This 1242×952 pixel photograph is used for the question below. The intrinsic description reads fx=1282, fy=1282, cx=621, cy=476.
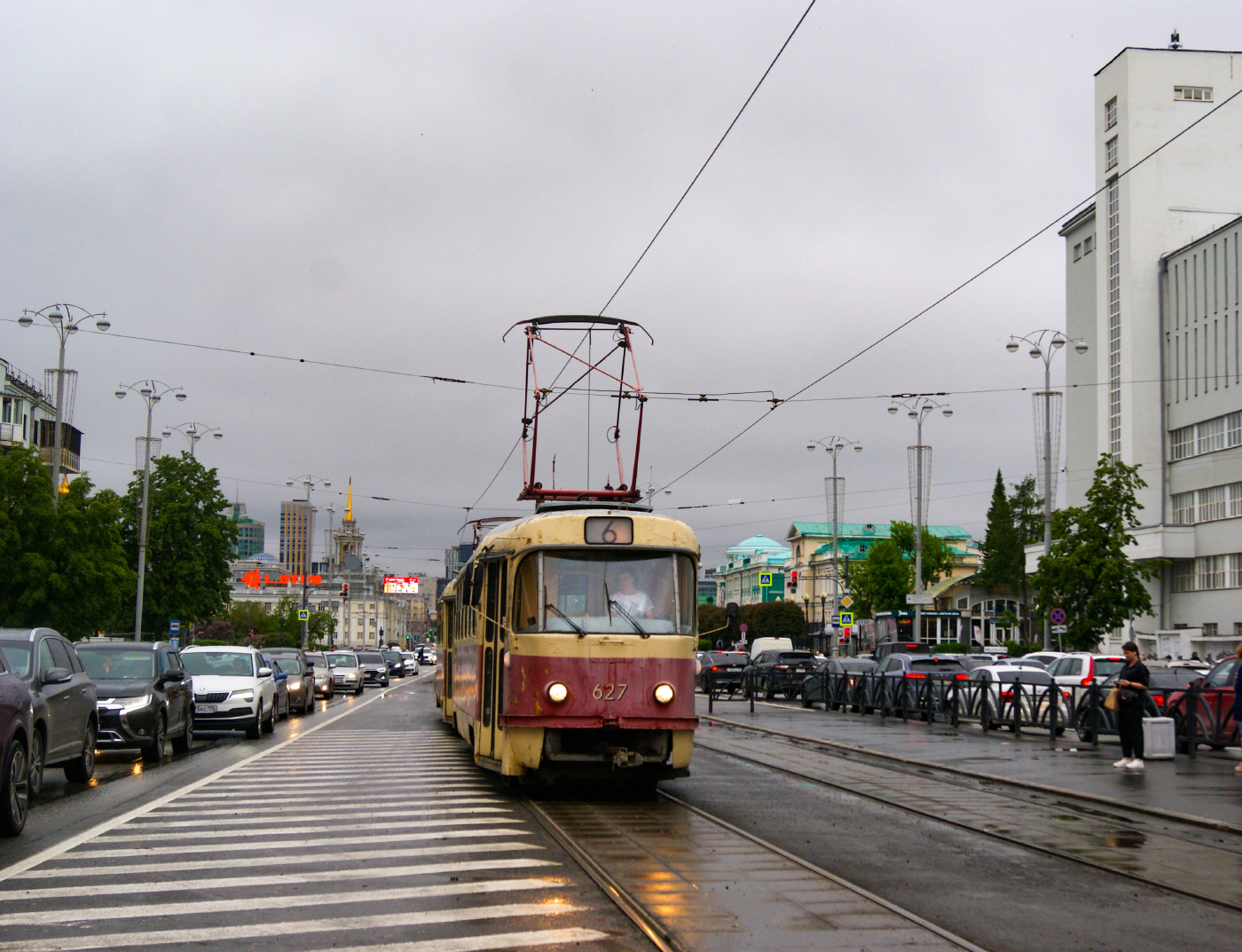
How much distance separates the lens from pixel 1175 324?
60938 mm

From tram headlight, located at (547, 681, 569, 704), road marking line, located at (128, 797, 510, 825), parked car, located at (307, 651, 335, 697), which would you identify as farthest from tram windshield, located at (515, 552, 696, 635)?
parked car, located at (307, 651, 335, 697)

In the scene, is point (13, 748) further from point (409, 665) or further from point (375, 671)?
point (409, 665)

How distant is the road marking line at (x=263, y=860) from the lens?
8.41 metres

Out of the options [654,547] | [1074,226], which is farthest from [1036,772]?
[1074,226]

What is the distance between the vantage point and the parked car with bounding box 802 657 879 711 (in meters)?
33.5

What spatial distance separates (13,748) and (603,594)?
5.41m

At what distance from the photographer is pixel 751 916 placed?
7.16 metres

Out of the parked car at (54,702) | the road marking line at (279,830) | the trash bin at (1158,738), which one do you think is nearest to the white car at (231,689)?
the parked car at (54,702)

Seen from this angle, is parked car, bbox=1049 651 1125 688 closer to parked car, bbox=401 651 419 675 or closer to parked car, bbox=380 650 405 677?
parked car, bbox=380 650 405 677

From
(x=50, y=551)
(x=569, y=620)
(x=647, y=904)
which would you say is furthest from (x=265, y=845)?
(x=50, y=551)

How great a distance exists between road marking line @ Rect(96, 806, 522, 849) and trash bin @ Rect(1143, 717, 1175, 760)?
11.1 metres

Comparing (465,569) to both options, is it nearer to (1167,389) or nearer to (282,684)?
(282,684)

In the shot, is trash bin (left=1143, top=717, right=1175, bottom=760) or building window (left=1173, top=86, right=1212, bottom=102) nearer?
trash bin (left=1143, top=717, right=1175, bottom=760)

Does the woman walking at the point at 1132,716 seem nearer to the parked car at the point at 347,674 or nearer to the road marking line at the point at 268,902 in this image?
the road marking line at the point at 268,902
